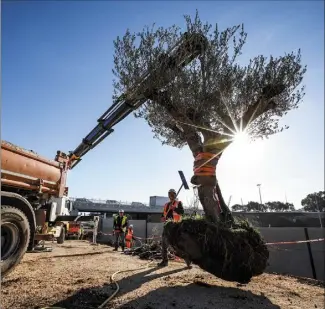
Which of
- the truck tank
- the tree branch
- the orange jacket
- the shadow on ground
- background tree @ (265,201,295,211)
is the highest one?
background tree @ (265,201,295,211)

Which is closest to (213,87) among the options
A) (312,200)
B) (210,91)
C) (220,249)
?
(210,91)

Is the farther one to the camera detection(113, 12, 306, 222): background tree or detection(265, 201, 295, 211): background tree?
detection(265, 201, 295, 211): background tree

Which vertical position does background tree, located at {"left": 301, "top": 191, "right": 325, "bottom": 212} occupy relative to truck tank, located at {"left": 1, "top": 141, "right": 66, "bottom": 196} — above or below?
above

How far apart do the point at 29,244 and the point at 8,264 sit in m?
0.81

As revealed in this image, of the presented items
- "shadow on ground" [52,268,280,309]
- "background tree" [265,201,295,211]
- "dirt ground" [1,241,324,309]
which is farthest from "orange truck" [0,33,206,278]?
"background tree" [265,201,295,211]

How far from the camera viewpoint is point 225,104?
241 inches

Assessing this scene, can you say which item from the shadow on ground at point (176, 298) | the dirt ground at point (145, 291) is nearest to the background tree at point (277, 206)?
the dirt ground at point (145, 291)

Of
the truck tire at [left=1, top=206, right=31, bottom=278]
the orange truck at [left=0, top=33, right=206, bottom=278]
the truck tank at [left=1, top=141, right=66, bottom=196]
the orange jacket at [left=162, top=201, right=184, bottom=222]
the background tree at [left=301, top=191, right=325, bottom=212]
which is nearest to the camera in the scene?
the truck tire at [left=1, top=206, right=31, bottom=278]

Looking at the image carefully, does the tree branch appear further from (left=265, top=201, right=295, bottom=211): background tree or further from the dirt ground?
(left=265, top=201, right=295, bottom=211): background tree

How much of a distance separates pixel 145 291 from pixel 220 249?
1.46 metres

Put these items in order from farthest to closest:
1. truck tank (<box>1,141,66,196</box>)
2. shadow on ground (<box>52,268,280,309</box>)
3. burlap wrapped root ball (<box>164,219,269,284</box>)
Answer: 1. truck tank (<box>1,141,66,196</box>)
2. burlap wrapped root ball (<box>164,219,269,284</box>)
3. shadow on ground (<box>52,268,280,309</box>)

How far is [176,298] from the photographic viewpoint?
412cm

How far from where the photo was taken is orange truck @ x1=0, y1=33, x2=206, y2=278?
199 inches

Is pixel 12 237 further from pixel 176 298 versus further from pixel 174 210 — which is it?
pixel 174 210
